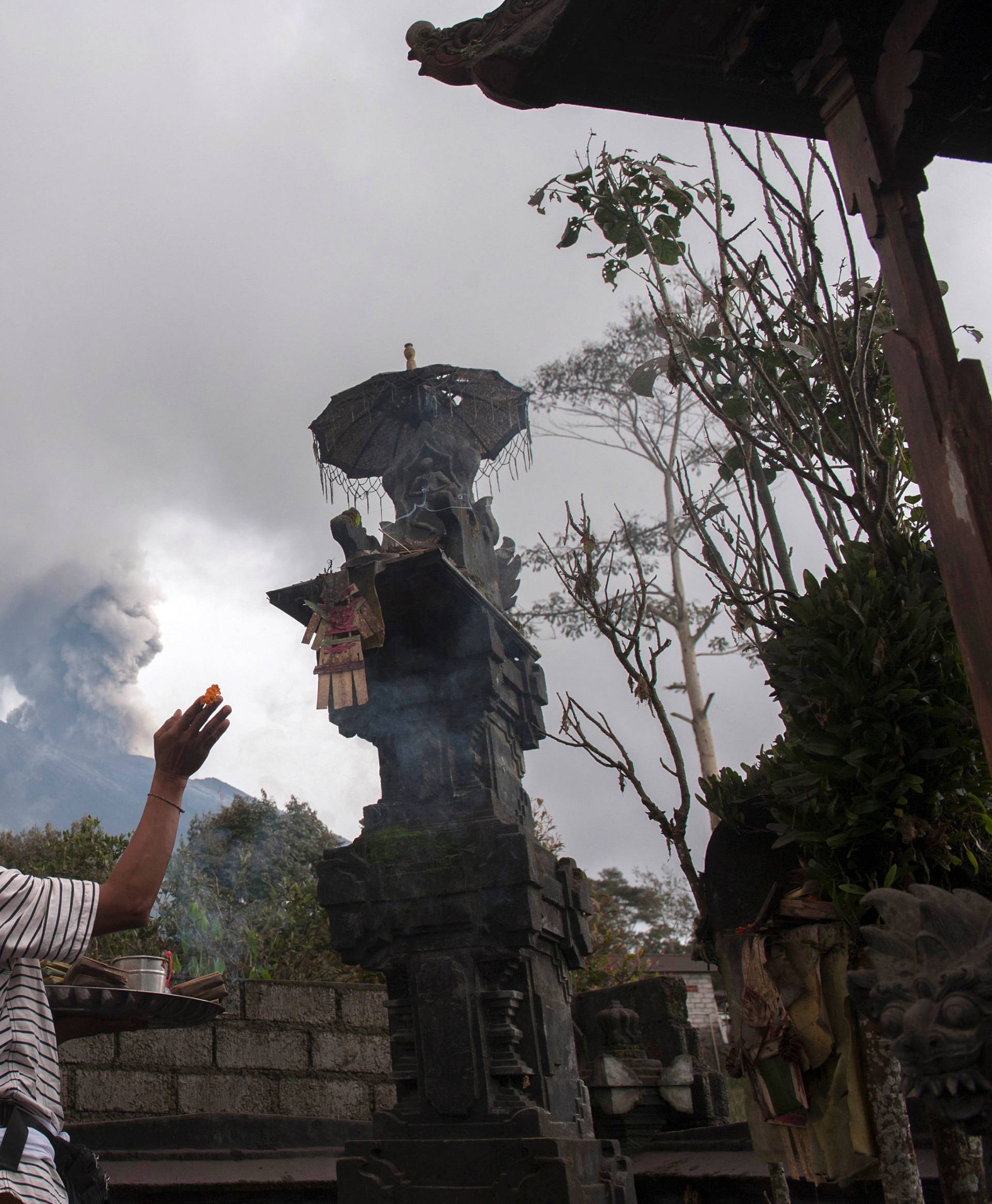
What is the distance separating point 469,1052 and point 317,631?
9.47 feet

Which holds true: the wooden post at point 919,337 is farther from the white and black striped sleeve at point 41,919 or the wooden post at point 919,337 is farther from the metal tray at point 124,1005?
the metal tray at point 124,1005

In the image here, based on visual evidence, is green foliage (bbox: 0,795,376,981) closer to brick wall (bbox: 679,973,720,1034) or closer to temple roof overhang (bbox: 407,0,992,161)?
brick wall (bbox: 679,973,720,1034)

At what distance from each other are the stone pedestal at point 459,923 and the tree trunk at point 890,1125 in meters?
2.53

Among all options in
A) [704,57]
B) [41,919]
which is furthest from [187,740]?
[704,57]

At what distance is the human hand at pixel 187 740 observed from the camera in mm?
2521

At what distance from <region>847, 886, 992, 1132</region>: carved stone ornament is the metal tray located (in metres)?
2.77

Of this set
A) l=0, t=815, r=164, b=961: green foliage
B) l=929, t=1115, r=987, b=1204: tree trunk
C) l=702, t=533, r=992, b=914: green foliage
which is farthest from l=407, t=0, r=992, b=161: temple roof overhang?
l=0, t=815, r=164, b=961: green foliage

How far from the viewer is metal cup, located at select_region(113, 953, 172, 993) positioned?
13.4 ft

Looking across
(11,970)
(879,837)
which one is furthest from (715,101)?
(11,970)

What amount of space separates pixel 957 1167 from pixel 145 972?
3145mm

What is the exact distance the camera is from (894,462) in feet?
14.4

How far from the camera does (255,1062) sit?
24.5ft

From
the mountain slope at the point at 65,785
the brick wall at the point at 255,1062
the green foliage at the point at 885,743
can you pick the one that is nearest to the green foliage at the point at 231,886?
the brick wall at the point at 255,1062

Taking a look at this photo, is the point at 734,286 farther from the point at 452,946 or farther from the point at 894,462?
the point at 452,946
